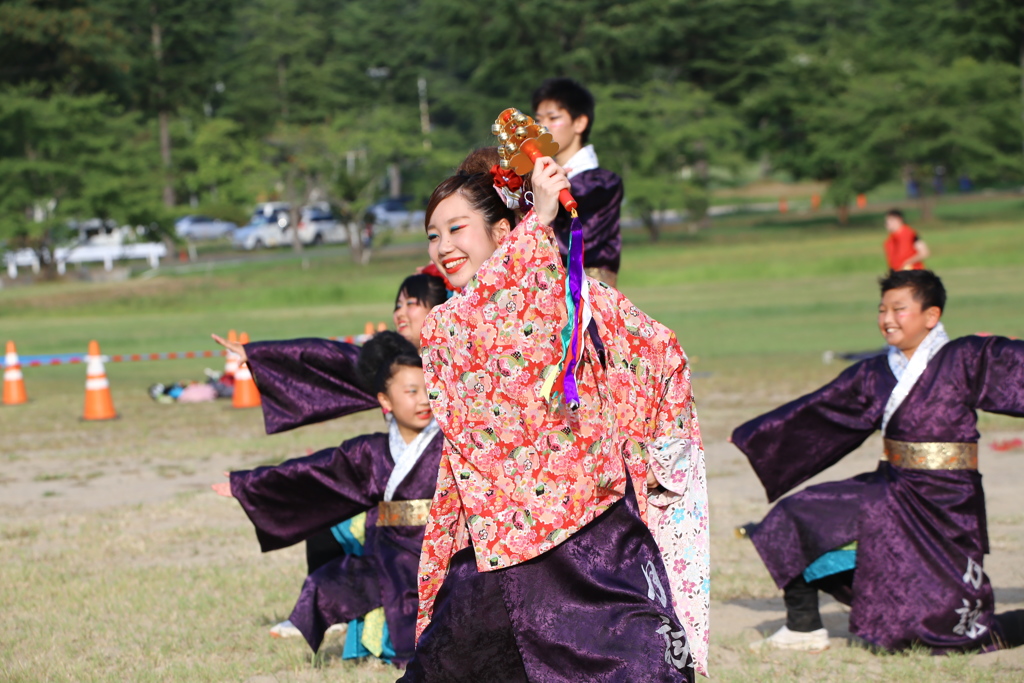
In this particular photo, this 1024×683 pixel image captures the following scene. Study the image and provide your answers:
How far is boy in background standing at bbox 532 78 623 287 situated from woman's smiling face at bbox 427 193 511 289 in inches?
82.2

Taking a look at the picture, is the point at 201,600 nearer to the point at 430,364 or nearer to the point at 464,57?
the point at 430,364

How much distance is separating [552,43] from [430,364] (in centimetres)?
4406

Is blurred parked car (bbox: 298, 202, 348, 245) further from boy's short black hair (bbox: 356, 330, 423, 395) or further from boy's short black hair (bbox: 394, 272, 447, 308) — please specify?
boy's short black hair (bbox: 356, 330, 423, 395)

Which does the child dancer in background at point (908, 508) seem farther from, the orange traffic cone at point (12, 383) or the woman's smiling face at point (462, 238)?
the orange traffic cone at point (12, 383)

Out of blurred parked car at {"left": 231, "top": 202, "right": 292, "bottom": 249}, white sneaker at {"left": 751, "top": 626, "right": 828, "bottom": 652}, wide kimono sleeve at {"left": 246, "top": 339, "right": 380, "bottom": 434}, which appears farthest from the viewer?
blurred parked car at {"left": 231, "top": 202, "right": 292, "bottom": 249}

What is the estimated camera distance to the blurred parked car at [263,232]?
4203 centimetres

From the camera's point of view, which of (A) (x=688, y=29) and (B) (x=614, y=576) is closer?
(B) (x=614, y=576)

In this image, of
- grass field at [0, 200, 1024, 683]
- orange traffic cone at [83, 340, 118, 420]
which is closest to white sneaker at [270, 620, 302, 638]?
grass field at [0, 200, 1024, 683]

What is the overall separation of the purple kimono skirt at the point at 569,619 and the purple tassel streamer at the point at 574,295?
1.08ft

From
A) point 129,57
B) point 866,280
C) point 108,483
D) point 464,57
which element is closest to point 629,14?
point 464,57

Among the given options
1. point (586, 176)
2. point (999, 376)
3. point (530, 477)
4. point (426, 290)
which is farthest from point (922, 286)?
point (530, 477)

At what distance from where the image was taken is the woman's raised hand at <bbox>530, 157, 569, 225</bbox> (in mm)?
2654

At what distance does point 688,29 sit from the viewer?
1876 inches

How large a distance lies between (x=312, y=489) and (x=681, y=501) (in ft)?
6.49
